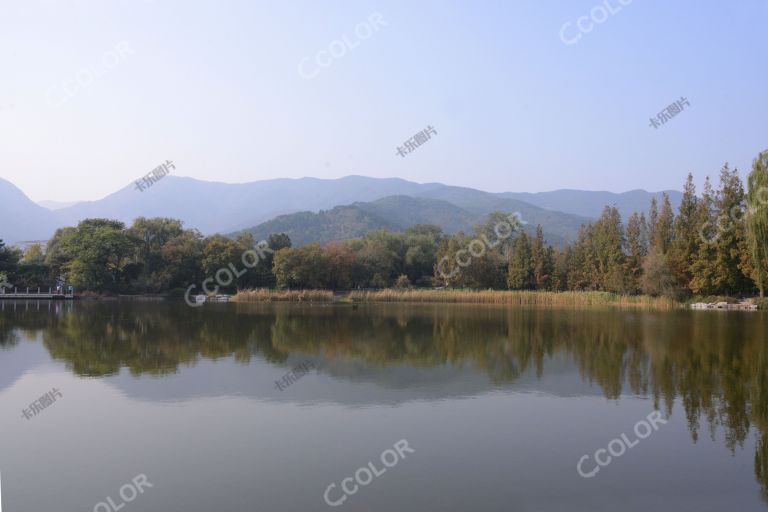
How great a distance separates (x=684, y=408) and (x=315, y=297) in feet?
139

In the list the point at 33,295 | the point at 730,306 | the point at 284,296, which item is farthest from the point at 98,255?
the point at 730,306

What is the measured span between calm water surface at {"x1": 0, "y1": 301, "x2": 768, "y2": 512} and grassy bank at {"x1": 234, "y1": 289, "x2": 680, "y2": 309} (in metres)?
24.6

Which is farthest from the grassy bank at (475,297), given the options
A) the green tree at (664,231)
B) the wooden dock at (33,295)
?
the wooden dock at (33,295)

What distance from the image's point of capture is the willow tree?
1213 inches

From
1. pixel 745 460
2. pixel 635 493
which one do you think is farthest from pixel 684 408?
pixel 635 493

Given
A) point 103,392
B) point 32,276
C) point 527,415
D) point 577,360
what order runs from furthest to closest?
point 32,276
point 577,360
point 103,392
point 527,415

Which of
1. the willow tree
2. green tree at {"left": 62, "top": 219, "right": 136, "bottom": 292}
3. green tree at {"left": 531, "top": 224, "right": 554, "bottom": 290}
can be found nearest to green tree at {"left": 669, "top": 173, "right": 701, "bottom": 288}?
the willow tree

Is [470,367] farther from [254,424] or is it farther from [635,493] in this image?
[635,493]

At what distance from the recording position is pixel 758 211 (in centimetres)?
3103

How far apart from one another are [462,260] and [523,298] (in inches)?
477

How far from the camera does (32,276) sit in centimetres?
5478

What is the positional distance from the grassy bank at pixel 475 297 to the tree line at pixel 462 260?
5.75ft

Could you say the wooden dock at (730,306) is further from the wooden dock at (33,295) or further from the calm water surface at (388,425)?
the wooden dock at (33,295)

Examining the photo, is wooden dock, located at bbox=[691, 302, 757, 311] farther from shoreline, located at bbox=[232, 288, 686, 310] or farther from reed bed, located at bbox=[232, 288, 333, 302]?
reed bed, located at bbox=[232, 288, 333, 302]
